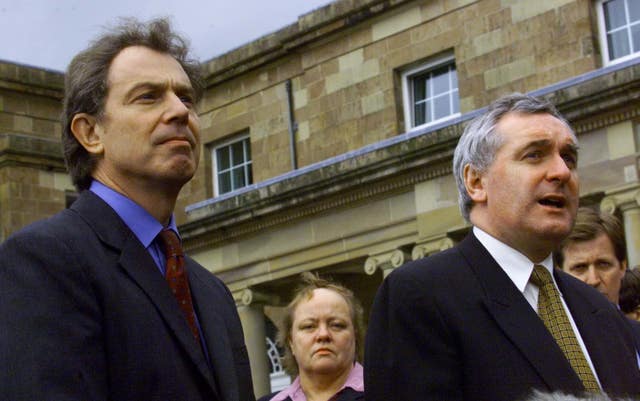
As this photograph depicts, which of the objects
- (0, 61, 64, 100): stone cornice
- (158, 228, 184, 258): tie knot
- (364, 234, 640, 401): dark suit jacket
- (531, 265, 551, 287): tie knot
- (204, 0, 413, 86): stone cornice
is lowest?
(364, 234, 640, 401): dark suit jacket

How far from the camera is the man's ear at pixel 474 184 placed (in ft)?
14.2

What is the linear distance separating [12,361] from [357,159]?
1371cm

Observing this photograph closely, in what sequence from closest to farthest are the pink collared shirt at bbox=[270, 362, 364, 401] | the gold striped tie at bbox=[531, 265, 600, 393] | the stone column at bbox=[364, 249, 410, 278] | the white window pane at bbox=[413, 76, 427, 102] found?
the gold striped tie at bbox=[531, 265, 600, 393] < the pink collared shirt at bbox=[270, 362, 364, 401] < the stone column at bbox=[364, 249, 410, 278] < the white window pane at bbox=[413, 76, 427, 102]

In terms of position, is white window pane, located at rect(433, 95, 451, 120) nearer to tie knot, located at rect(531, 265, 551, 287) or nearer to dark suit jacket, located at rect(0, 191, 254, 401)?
tie knot, located at rect(531, 265, 551, 287)

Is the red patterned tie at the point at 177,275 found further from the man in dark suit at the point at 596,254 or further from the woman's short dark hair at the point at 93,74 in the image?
the man in dark suit at the point at 596,254

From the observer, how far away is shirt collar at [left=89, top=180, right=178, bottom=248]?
373cm

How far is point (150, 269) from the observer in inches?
143

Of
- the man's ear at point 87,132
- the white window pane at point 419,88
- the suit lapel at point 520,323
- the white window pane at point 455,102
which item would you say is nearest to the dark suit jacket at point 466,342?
the suit lapel at point 520,323

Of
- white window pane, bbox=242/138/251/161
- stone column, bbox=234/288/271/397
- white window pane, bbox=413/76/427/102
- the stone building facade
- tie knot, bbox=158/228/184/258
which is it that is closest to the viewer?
tie knot, bbox=158/228/184/258

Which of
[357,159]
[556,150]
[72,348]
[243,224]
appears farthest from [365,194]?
[72,348]

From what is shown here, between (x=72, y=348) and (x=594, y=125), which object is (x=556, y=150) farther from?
(x=594, y=125)

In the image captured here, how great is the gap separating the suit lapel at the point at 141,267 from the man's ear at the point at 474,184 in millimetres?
1274

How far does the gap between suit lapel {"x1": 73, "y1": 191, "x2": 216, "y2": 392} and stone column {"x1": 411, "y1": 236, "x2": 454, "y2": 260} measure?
12.0 m

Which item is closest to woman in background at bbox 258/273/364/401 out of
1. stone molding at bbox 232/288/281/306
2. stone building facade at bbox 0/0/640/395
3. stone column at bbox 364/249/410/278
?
stone building facade at bbox 0/0/640/395
